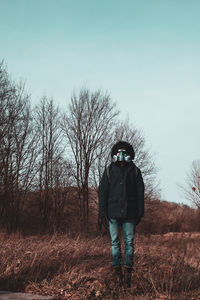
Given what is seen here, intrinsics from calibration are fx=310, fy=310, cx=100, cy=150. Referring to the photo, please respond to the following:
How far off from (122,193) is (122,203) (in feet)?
0.49

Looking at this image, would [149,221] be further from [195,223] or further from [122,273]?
[122,273]

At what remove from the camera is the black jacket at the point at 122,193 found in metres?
4.45

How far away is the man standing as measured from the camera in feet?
14.6

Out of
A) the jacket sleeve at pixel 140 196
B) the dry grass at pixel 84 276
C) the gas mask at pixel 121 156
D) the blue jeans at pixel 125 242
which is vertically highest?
the gas mask at pixel 121 156

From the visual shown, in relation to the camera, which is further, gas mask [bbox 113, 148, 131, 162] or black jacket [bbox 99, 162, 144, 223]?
gas mask [bbox 113, 148, 131, 162]

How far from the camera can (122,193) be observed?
4496 millimetres

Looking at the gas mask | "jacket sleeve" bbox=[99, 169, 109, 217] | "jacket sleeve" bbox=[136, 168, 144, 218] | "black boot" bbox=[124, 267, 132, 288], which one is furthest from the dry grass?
the gas mask

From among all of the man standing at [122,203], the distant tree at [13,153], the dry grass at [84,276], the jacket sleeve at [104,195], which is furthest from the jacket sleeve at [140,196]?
the distant tree at [13,153]

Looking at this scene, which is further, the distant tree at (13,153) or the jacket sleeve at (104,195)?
the distant tree at (13,153)

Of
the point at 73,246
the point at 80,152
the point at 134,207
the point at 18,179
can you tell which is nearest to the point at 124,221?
the point at 134,207

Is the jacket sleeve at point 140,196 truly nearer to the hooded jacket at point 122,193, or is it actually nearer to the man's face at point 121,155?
the hooded jacket at point 122,193

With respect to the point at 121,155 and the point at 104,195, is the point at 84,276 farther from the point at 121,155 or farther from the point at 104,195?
the point at 121,155

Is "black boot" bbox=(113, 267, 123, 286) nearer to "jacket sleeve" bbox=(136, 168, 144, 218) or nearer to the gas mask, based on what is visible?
"jacket sleeve" bbox=(136, 168, 144, 218)

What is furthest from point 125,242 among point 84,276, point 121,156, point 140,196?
A: point 121,156
